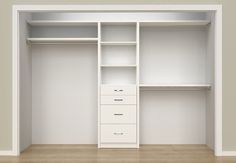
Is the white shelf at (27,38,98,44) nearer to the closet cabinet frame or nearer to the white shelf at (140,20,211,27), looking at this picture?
A: the closet cabinet frame

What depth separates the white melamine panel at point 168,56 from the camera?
618 centimetres

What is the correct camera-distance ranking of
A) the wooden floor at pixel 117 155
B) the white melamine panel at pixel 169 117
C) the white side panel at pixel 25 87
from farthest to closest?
the white melamine panel at pixel 169 117
the white side panel at pixel 25 87
the wooden floor at pixel 117 155

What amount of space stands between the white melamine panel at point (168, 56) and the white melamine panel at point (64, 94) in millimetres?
878

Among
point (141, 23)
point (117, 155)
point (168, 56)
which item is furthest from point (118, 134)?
point (141, 23)

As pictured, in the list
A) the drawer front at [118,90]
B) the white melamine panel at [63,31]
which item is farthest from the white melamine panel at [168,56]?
the white melamine panel at [63,31]

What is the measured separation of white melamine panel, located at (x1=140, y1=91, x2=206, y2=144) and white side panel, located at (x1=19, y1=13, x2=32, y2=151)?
1852mm

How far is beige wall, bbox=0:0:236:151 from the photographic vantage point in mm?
5105

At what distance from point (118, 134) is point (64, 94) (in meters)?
1.18

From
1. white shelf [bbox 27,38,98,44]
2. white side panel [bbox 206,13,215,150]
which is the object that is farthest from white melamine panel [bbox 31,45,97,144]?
white side panel [bbox 206,13,215,150]

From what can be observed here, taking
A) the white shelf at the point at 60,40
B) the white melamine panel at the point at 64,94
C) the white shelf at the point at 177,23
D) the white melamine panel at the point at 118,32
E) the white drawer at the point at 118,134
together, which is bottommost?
the white drawer at the point at 118,134

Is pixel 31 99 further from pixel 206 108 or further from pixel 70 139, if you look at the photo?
pixel 206 108
